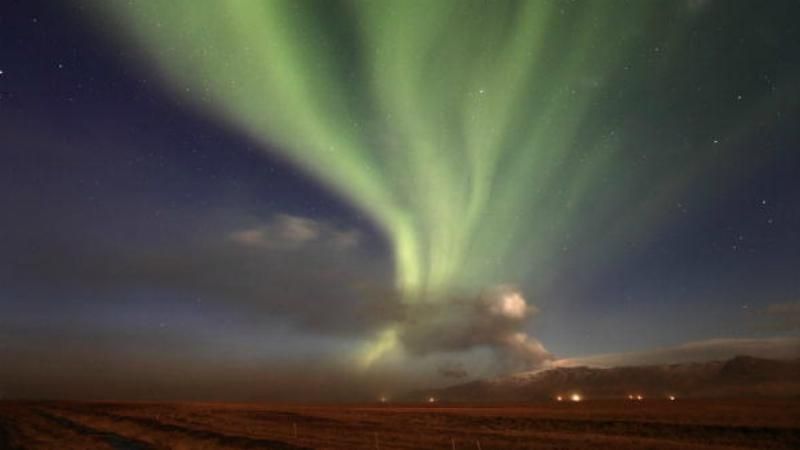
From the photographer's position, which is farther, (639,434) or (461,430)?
(461,430)

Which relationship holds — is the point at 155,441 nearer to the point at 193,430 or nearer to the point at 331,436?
the point at 193,430

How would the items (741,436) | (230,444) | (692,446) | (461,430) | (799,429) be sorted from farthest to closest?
(461,430), (799,429), (741,436), (230,444), (692,446)

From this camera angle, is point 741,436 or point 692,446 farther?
point 741,436

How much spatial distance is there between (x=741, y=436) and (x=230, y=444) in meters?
59.4

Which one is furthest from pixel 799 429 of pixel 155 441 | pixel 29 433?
pixel 29 433

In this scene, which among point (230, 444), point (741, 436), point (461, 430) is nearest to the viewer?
point (230, 444)

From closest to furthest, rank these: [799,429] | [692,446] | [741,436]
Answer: [692,446]
[741,436]
[799,429]

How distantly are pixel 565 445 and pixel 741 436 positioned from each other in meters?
25.7

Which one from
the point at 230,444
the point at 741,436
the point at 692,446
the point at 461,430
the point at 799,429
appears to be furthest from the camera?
the point at 461,430

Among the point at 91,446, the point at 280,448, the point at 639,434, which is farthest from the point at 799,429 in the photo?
the point at 91,446

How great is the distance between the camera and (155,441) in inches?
2488

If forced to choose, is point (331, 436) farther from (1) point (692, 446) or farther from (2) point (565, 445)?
(1) point (692, 446)

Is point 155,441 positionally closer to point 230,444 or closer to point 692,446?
point 230,444

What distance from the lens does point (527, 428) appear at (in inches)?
3093
